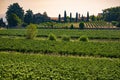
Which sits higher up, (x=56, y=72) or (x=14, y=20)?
(x=14, y=20)

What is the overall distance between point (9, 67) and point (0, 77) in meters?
3.56

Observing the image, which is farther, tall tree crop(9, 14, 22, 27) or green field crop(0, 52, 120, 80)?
tall tree crop(9, 14, 22, 27)

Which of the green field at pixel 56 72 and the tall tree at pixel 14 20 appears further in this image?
the tall tree at pixel 14 20

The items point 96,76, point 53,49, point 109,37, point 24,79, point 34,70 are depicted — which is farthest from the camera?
point 109,37

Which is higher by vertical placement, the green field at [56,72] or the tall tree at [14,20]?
the tall tree at [14,20]

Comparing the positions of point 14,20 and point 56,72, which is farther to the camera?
point 14,20

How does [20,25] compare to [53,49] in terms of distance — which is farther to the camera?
[20,25]

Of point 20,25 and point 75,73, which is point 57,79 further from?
point 20,25

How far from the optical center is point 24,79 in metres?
17.5

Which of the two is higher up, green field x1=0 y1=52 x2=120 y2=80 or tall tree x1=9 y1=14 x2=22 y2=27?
tall tree x1=9 y1=14 x2=22 y2=27

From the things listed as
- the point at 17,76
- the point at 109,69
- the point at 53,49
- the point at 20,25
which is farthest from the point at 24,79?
the point at 20,25

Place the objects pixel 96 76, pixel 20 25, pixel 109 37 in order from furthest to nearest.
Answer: pixel 20 25, pixel 109 37, pixel 96 76

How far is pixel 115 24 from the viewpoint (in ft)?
385

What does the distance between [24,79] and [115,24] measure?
104216 millimetres
